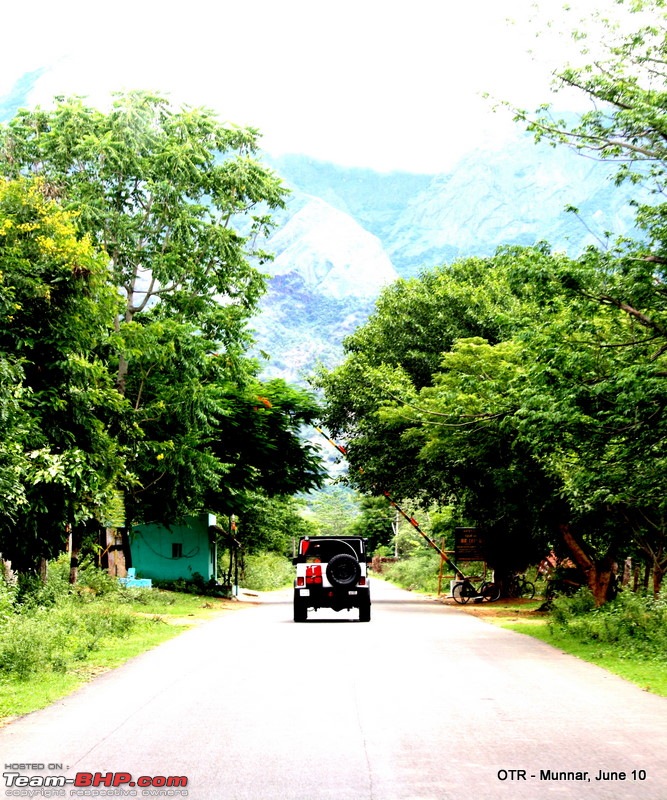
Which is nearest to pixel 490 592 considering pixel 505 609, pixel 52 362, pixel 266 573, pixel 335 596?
pixel 505 609

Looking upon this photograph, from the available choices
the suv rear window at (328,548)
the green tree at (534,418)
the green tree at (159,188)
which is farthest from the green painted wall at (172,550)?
the suv rear window at (328,548)

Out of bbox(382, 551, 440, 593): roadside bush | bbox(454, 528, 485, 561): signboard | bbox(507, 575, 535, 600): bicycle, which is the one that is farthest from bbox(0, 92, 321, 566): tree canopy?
bbox(382, 551, 440, 593): roadside bush

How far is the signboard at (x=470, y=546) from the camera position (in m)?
41.4

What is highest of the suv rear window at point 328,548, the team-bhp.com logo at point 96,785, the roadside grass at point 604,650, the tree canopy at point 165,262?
the tree canopy at point 165,262

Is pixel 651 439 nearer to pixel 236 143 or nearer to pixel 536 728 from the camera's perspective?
pixel 536 728

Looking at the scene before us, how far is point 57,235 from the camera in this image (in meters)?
21.7

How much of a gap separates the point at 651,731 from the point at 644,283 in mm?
9165

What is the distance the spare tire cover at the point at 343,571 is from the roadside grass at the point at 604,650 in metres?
4.40

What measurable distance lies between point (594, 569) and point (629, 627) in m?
10.7

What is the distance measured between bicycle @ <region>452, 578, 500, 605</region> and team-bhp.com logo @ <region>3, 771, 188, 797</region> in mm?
35559

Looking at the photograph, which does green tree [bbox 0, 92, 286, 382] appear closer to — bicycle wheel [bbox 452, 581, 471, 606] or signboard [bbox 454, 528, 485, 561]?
signboard [bbox 454, 528, 485, 561]

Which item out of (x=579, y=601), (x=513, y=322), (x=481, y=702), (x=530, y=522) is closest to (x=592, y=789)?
(x=481, y=702)

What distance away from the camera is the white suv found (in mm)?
25859

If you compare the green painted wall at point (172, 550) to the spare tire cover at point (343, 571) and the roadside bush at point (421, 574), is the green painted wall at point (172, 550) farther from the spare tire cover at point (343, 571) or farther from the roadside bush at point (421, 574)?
the spare tire cover at point (343, 571)
